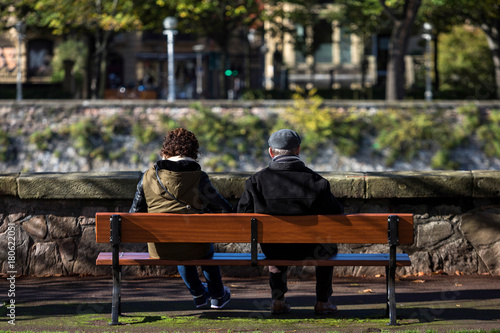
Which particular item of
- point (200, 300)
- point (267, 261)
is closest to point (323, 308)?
point (267, 261)

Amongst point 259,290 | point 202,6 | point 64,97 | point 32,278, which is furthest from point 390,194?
point 64,97

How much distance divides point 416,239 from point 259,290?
1.48 metres

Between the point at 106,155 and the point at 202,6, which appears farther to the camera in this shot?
the point at 202,6

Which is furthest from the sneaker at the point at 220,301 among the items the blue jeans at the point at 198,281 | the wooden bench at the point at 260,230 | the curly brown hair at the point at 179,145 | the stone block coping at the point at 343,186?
the stone block coping at the point at 343,186

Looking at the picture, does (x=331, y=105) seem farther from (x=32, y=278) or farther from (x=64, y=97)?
(x=32, y=278)

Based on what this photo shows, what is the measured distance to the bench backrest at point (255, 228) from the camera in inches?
205

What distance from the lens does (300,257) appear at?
5.45 meters

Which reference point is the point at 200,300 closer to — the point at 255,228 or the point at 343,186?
the point at 255,228

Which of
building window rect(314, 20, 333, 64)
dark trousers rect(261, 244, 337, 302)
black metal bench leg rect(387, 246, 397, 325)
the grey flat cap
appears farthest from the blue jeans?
building window rect(314, 20, 333, 64)

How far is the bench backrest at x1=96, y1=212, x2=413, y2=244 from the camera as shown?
521 cm

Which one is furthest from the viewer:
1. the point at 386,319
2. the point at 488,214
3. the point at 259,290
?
the point at 488,214

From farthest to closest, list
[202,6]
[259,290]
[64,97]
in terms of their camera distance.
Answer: [64,97] → [202,6] → [259,290]

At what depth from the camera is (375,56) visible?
145 feet

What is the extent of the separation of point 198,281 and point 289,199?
0.93 meters
